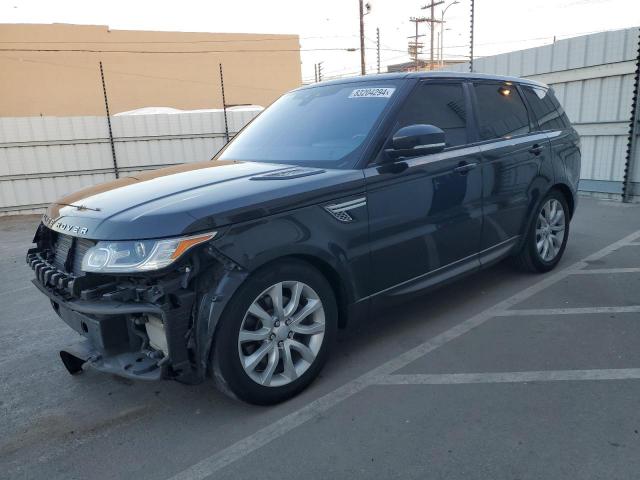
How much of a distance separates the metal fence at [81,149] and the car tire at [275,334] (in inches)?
415

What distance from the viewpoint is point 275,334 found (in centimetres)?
285

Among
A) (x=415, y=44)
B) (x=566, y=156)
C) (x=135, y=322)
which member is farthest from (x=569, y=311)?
(x=415, y=44)

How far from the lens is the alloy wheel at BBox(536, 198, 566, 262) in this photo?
481cm

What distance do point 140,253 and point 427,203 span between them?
195 cm

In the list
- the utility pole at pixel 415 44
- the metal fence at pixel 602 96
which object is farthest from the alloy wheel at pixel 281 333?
the utility pole at pixel 415 44

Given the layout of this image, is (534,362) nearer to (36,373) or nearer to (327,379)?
(327,379)

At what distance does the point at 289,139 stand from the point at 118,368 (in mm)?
1975

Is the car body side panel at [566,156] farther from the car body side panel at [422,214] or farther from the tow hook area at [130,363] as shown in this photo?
the tow hook area at [130,363]

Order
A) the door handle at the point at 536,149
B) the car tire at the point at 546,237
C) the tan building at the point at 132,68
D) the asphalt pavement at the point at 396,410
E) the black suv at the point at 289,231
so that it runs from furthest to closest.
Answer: the tan building at the point at 132,68
the car tire at the point at 546,237
the door handle at the point at 536,149
the black suv at the point at 289,231
the asphalt pavement at the point at 396,410

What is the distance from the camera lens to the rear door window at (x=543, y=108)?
4.82 meters

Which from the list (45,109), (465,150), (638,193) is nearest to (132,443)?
(465,150)

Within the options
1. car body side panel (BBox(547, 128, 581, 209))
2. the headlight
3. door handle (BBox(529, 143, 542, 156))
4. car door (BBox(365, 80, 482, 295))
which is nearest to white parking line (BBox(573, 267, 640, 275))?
car body side panel (BBox(547, 128, 581, 209))

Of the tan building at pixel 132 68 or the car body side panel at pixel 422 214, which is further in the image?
the tan building at pixel 132 68

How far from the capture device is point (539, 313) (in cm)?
407
